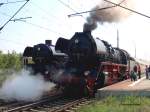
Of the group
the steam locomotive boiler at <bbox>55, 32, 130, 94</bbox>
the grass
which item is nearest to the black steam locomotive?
the steam locomotive boiler at <bbox>55, 32, 130, 94</bbox>

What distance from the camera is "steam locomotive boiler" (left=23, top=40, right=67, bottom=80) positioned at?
22855 mm

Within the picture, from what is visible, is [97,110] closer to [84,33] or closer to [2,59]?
[84,33]

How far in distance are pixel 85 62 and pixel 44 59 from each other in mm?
3613

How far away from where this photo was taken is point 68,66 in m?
22.5

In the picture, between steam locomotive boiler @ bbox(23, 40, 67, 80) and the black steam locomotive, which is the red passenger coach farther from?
steam locomotive boiler @ bbox(23, 40, 67, 80)

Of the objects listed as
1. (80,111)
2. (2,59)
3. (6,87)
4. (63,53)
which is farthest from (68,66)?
(2,59)

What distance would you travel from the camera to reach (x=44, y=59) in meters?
24.7

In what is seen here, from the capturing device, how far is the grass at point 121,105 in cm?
1412

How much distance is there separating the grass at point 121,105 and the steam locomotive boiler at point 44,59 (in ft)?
19.9

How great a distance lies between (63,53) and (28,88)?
3.14 meters

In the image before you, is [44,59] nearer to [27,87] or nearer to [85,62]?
[27,87]

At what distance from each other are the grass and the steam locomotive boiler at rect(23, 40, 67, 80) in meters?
6.07

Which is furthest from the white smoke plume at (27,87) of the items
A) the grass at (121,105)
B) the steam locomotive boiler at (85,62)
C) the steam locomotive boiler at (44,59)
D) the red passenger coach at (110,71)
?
the grass at (121,105)

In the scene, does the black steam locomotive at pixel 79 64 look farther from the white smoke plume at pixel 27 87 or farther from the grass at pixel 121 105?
the grass at pixel 121 105
